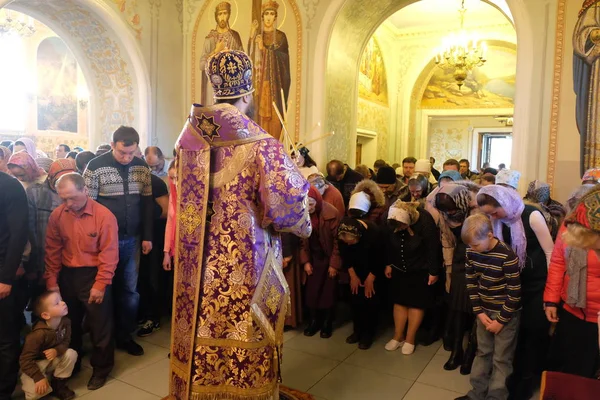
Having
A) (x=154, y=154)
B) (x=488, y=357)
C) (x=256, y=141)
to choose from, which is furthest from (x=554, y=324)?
(x=154, y=154)

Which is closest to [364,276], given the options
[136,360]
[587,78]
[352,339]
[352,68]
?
[352,339]

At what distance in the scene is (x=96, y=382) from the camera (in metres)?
3.31

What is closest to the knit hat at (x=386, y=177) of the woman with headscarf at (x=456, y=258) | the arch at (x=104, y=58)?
the woman with headscarf at (x=456, y=258)

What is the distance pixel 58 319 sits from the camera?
313 cm

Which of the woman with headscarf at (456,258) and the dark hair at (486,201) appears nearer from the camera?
the dark hair at (486,201)

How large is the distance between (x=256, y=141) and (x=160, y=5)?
22.5ft

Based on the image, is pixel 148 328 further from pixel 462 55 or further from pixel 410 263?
pixel 462 55

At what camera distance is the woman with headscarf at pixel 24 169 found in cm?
367

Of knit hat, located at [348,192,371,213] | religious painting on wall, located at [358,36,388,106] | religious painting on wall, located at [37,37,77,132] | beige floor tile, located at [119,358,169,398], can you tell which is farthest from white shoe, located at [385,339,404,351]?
religious painting on wall, located at [37,37,77,132]

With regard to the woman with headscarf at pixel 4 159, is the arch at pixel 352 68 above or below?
above

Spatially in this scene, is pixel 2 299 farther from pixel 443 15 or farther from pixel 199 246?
pixel 443 15

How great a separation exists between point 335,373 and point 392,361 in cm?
54

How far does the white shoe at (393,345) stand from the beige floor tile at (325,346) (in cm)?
28

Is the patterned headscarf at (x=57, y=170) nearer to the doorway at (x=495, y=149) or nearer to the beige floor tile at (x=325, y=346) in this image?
the beige floor tile at (x=325, y=346)
